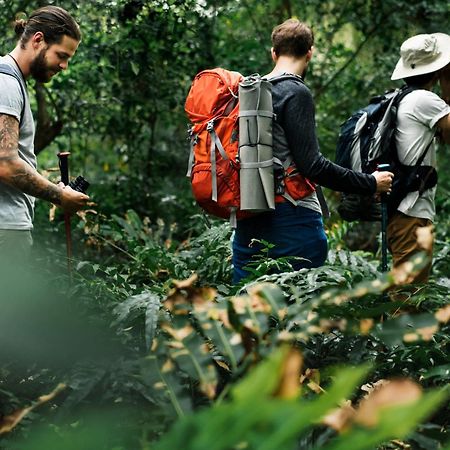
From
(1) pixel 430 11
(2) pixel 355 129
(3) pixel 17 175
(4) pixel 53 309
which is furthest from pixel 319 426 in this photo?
(1) pixel 430 11

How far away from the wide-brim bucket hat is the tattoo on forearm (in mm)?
2373

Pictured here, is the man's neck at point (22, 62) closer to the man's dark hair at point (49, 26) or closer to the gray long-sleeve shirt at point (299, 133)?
the man's dark hair at point (49, 26)

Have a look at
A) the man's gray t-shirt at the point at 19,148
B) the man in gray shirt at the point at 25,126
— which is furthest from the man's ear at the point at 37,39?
the man's gray t-shirt at the point at 19,148

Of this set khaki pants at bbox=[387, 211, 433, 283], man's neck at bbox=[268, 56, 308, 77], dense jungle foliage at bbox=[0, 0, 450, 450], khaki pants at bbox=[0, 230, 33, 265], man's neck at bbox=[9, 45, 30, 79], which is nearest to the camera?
dense jungle foliage at bbox=[0, 0, 450, 450]

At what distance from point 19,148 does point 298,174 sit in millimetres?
1470

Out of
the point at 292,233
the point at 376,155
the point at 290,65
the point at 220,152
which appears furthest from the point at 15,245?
the point at 376,155

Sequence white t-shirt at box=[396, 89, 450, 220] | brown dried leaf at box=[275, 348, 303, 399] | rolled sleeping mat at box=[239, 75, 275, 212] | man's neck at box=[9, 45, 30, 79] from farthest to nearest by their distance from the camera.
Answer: white t-shirt at box=[396, 89, 450, 220] < rolled sleeping mat at box=[239, 75, 275, 212] < man's neck at box=[9, 45, 30, 79] < brown dried leaf at box=[275, 348, 303, 399]

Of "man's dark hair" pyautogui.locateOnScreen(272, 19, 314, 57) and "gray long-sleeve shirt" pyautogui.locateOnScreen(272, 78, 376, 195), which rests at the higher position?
"man's dark hair" pyautogui.locateOnScreen(272, 19, 314, 57)

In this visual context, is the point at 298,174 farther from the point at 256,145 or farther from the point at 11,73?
the point at 11,73

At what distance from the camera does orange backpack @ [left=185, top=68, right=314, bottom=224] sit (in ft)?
13.8

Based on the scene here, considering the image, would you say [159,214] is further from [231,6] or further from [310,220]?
[310,220]

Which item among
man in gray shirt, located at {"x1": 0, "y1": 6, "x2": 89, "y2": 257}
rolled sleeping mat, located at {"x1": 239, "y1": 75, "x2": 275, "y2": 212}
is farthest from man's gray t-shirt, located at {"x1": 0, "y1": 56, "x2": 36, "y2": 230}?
rolled sleeping mat, located at {"x1": 239, "y1": 75, "x2": 275, "y2": 212}

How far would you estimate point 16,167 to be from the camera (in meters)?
3.62

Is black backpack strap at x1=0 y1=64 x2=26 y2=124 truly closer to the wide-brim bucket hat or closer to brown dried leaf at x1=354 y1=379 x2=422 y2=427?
the wide-brim bucket hat
